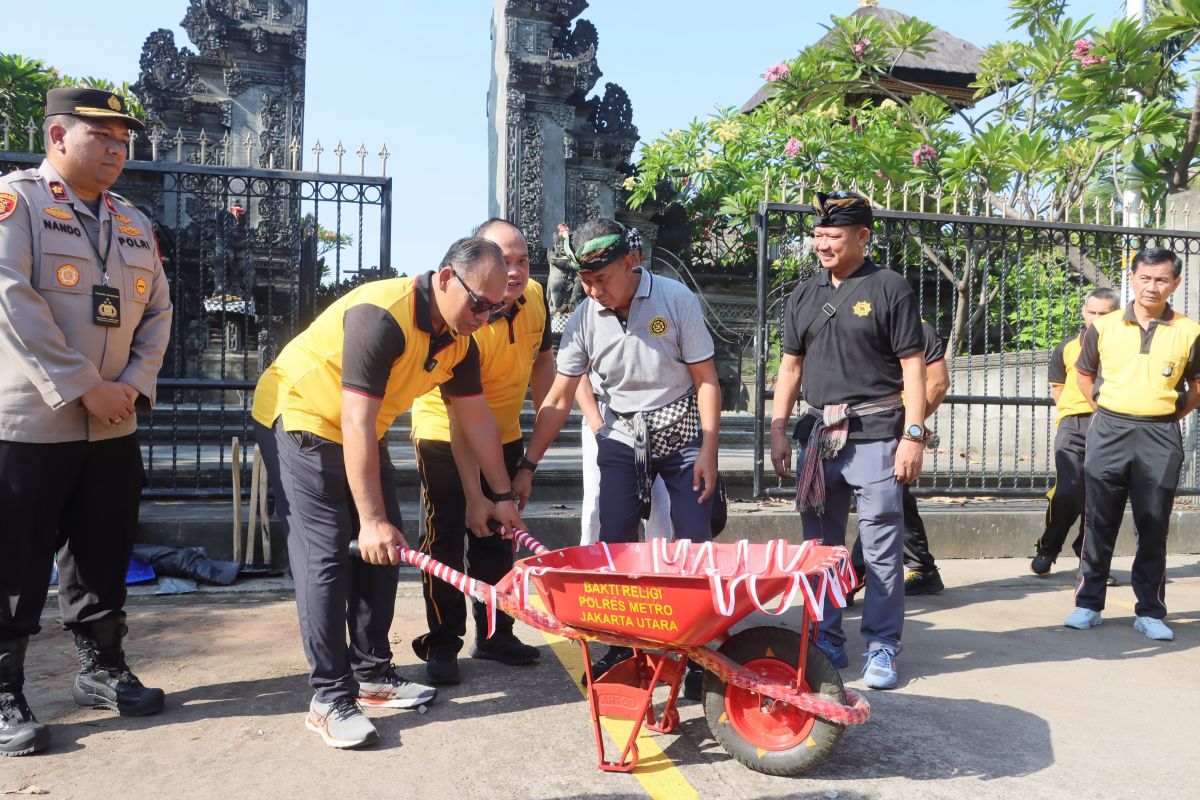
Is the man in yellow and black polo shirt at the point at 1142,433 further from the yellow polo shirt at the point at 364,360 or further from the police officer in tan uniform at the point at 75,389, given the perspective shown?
the police officer in tan uniform at the point at 75,389

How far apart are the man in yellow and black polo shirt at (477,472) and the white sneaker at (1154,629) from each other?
3.20 meters

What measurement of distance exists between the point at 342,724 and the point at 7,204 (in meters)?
2.15

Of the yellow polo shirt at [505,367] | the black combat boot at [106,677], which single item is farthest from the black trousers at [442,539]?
the black combat boot at [106,677]

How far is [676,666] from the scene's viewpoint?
3.33 metres

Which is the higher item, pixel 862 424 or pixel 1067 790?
pixel 862 424

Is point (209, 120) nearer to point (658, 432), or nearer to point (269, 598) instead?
point (269, 598)

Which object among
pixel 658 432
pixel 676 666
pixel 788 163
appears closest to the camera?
pixel 676 666

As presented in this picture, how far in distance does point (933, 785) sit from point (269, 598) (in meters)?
3.93

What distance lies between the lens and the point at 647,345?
416 cm

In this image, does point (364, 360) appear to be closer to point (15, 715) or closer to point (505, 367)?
point (505, 367)

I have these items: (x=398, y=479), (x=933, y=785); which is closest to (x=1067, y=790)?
(x=933, y=785)

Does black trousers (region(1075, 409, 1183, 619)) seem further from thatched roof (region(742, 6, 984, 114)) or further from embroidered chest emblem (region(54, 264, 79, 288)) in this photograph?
thatched roof (region(742, 6, 984, 114))

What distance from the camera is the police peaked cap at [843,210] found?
14.3ft

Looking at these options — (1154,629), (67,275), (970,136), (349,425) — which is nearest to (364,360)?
(349,425)
